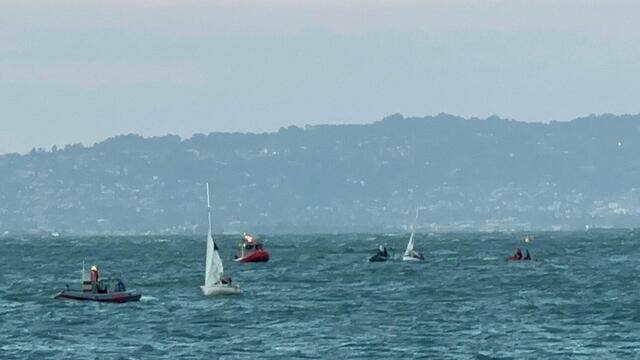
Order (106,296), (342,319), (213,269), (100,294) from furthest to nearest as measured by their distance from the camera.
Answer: (213,269), (100,294), (106,296), (342,319)

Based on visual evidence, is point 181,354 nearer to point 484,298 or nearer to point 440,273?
point 484,298

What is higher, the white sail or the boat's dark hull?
the white sail

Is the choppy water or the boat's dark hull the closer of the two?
the choppy water

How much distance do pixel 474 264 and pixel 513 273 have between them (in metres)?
28.5

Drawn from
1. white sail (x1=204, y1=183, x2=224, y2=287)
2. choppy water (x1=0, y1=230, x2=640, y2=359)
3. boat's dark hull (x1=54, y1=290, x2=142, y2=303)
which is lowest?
choppy water (x1=0, y1=230, x2=640, y2=359)

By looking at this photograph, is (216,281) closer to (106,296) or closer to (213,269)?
(213,269)

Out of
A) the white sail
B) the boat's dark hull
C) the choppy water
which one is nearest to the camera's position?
the choppy water

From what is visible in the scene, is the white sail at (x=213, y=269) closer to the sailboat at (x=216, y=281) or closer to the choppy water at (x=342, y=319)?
the sailboat at (x=216, y=281)

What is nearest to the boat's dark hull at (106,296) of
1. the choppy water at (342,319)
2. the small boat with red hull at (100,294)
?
the small boat with red hull at (100,294)

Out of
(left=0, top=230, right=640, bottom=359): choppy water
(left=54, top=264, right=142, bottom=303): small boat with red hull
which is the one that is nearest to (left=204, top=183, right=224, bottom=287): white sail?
(left=0, top=230, right=640, bottom=359): choppy water

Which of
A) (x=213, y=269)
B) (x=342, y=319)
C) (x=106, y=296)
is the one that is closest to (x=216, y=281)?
(x=213, y=269)

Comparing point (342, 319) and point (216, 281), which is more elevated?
point (216, 281)

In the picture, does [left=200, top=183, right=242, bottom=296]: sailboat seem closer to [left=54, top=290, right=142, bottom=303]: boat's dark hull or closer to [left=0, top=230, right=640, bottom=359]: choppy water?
[left=0, top=230, right=640, bottom=359]: choppy water

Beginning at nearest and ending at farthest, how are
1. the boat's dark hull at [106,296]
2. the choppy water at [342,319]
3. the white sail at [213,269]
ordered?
the choppy water at [342,319] → the boat's dark hull at [106,296] → the white sail at [213,269]
